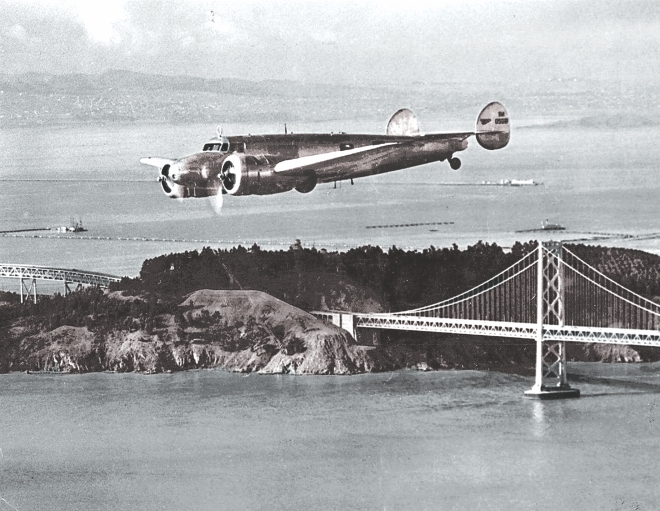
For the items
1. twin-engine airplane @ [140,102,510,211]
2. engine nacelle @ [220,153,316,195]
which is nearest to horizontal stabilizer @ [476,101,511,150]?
twin-engine airplane @ [140,102,510,211]

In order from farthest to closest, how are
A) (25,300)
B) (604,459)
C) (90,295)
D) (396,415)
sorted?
(25,300) < (90,295) < (396,415) < (604,459)

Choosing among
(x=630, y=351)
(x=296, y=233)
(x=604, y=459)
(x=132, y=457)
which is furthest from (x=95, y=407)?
(x=630, y=351)

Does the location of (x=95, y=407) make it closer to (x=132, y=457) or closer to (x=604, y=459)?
(x=132, y=457)

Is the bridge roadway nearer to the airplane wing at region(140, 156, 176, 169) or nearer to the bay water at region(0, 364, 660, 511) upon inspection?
the bay water at region(0, 364, 660, 511)

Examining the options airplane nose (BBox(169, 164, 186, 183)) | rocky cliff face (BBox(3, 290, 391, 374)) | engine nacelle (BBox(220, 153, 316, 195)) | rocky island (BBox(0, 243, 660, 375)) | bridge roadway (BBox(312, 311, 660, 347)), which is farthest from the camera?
rocky island (BBox(0, 243, 660, 375))

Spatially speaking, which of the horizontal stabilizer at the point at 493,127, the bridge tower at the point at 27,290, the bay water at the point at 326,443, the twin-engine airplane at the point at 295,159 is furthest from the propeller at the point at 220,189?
the bridge tower at the point at 27,290

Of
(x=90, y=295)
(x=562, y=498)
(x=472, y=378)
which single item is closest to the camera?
(x=562, y=498)
